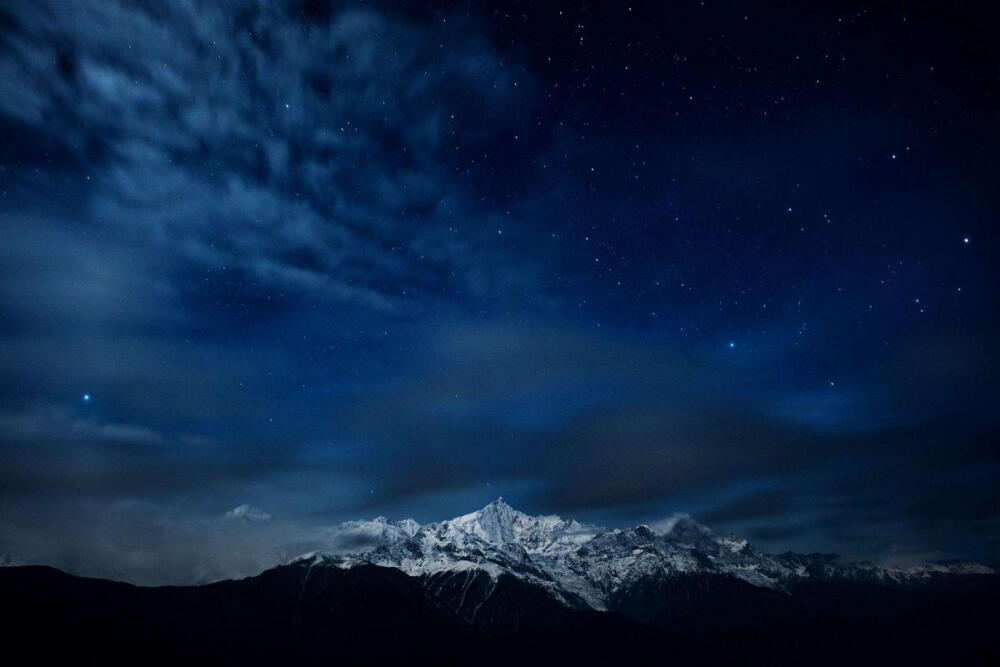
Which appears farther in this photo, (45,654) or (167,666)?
(167,666)

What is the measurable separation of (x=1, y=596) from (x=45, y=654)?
44451 mm

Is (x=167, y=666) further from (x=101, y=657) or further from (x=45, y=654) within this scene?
(x=45, y=654)

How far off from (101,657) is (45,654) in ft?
61.4

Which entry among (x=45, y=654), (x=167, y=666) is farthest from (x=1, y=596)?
(x=167, y=666)

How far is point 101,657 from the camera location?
612 feet

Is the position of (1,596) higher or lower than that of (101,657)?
higher

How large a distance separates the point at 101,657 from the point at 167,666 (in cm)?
2216

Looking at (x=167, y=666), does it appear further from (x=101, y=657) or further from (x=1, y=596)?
(x=1, y=596)

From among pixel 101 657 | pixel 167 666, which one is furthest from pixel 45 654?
pixel 167 666

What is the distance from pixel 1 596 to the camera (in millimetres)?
196375

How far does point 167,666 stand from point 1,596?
6573 cm

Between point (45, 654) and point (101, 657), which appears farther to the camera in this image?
point (101, 657)

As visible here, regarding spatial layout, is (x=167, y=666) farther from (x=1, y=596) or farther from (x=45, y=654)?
(x=1, y=596)

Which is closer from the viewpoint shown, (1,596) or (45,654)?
(45,654)
